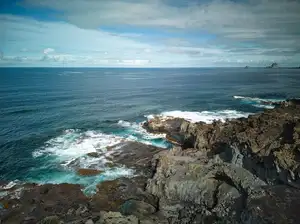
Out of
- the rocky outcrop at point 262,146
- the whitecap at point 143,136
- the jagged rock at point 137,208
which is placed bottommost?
the jagged rock at point 137,208

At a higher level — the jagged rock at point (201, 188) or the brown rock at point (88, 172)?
the jagged rock at point (201, 188)

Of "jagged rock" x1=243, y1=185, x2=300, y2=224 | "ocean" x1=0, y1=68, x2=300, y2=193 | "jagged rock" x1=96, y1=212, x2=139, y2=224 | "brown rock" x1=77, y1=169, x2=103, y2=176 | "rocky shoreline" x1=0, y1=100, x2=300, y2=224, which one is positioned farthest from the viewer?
"ocean" x1=0, y1=68, x2=300, y2=193

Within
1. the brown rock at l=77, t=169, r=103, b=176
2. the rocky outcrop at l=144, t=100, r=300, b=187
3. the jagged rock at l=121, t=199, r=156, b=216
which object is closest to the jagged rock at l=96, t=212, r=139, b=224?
the jagged rock at l=121, t=199, r=156, b=216

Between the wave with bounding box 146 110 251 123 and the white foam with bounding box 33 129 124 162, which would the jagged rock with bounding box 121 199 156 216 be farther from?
the wave with bounding box 146 110 251 123

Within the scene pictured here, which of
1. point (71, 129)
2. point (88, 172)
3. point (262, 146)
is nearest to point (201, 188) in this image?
point (262, 146)

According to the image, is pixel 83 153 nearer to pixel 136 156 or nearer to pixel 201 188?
pixel 136 156

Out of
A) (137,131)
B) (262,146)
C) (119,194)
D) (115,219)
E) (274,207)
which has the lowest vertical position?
(119,194)

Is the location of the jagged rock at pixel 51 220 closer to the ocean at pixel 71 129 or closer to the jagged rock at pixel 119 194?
the jagged rock at pixel 119 194

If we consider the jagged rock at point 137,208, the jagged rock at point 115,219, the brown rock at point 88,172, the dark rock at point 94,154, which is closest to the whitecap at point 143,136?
the dark rock at point 94,154
